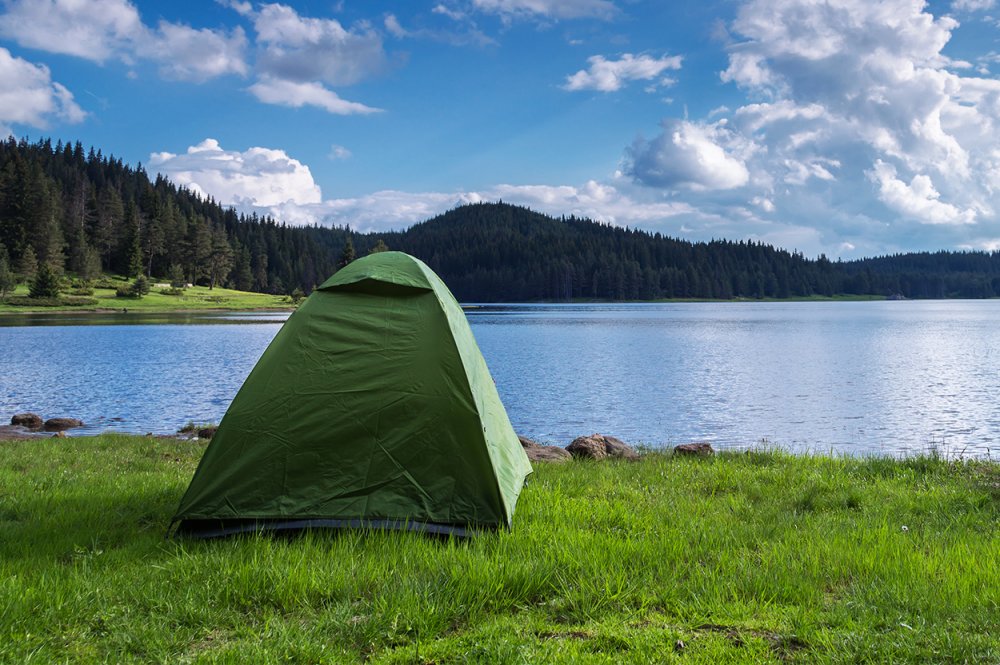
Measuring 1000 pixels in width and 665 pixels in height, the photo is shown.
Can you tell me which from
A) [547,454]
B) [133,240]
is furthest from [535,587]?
[133,240]

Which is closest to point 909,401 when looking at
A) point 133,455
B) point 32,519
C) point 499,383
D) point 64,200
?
point 499,383

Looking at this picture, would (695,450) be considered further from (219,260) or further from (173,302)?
(219,260)

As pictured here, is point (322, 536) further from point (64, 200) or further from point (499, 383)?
point (64, 200)

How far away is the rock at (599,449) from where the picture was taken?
41.4ft

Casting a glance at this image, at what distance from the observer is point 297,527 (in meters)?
6.81

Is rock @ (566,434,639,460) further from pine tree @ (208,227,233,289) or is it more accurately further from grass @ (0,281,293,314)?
pine tree @ (208,227,233,289)

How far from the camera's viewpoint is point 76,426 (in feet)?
62.0

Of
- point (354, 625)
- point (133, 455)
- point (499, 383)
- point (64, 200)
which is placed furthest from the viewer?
point (64, 200)

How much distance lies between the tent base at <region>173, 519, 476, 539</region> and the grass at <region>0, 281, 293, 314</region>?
288 feet

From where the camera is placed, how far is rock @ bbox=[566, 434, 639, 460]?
497 inches

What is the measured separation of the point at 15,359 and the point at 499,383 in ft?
86.3

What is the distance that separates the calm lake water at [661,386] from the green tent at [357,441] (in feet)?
36.7

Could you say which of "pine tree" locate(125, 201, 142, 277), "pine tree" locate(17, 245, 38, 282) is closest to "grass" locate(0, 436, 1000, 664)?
"pine tree" locate(17, 245, 38, 282)

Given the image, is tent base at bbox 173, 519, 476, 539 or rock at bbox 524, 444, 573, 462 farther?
rock at bbox 524, 444, 573, 462
